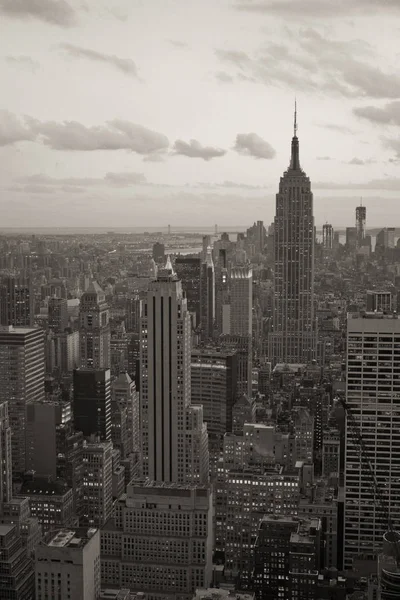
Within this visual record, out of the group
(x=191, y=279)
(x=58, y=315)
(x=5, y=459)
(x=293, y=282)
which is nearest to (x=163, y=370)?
(x=191, y=279)

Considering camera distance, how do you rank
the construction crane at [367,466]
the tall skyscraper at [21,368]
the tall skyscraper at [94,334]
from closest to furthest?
the construction crane at [367,466]
the tall skyscraper at [21,368]
the tall skyscraper at [94,334]

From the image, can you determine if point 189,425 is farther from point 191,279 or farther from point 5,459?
point 5,459

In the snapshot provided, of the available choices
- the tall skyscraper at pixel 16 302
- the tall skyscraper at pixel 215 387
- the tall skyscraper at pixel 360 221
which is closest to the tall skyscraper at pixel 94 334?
the tall skyscraper at pixel 16 302

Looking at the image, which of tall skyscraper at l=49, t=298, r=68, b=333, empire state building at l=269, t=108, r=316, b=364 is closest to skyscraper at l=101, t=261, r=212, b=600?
tall skyscraper at l=49, t=298, r=68, b=333

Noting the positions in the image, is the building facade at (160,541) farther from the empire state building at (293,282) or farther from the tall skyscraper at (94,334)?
the empire state building at (293,282)

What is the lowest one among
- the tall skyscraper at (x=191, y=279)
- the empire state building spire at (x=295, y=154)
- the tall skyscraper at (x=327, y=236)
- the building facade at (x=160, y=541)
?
the building facade at (x=160, y=541)

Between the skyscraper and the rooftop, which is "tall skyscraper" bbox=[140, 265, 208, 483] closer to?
the skyscraper
